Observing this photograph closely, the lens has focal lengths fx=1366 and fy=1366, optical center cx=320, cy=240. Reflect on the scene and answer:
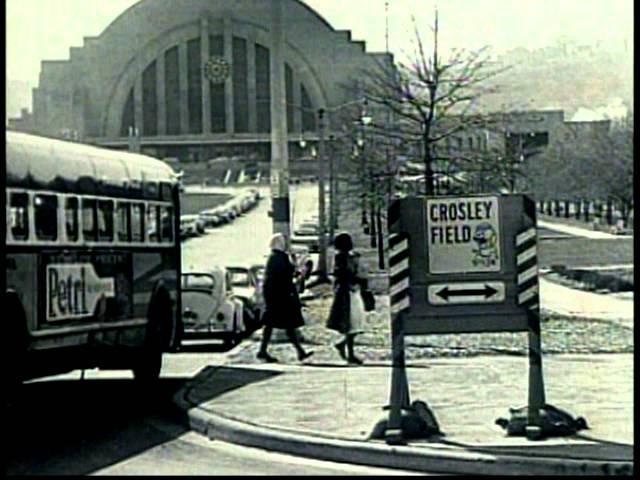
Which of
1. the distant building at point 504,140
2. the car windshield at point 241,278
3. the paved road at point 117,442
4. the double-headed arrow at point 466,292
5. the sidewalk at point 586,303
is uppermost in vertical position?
the distant building at point 504,140

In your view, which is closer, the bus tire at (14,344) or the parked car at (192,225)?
the bus tire at (14,344)

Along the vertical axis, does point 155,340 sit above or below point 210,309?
above

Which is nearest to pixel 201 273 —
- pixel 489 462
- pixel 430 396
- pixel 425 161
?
pixel 425 161

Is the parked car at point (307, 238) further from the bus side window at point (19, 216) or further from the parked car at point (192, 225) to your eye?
the bus side window at point (19, 216)

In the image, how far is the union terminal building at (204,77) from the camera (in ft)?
99.1

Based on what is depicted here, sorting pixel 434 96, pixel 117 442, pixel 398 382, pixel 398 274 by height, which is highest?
pixel 434 96

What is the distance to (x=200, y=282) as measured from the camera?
23797 mm

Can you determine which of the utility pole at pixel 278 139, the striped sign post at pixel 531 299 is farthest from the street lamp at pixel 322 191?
the striped sign post at pixel 531 299

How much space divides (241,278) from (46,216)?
A: 15.1 m

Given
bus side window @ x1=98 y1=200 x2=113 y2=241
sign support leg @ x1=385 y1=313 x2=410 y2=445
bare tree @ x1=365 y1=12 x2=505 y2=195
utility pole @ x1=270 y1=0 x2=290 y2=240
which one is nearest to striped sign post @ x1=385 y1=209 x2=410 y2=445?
sign support leg @ x1=385 y1=313 x2=410 y2=445

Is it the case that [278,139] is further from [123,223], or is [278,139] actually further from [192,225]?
[123,223]

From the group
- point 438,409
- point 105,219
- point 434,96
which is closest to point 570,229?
point 434,96

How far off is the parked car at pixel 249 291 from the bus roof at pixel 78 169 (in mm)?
7544

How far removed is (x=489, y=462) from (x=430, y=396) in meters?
3.95
